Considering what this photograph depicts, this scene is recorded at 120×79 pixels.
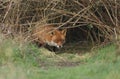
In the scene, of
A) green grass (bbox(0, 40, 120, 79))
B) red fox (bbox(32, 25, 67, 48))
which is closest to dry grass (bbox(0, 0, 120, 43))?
red fox (bbox(32, 25, 67, 48))

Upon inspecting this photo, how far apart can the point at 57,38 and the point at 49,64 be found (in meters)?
2.87

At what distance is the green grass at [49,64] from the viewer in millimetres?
7242

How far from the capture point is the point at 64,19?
40.5ft

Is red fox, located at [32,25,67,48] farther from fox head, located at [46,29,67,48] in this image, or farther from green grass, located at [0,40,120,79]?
green grass, located at [0,40,120,79]

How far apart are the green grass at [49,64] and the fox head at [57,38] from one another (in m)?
1.30

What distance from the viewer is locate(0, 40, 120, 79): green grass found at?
7.24m

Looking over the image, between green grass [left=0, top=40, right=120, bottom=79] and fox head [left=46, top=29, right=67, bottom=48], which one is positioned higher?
green grass [left=0, top=40, right=120, bottom=79]

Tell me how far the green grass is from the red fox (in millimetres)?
951

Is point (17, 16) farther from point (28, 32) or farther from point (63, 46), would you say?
point (63, 46)

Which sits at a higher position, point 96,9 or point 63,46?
point 96,9

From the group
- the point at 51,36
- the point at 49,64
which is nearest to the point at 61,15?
the point at 51,36

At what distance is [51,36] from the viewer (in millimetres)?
12070

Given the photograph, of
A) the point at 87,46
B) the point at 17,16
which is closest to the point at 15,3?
the point at 17,16

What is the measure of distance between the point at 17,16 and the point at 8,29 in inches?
32.0
